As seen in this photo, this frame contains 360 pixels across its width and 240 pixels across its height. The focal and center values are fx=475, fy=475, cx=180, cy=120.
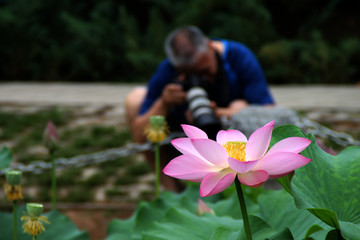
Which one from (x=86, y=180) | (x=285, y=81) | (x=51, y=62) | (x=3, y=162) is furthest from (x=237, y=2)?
(x=3, y=162)

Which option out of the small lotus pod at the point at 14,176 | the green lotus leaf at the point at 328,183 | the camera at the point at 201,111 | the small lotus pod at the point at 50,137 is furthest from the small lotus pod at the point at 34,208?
the camera at the point at 201,111

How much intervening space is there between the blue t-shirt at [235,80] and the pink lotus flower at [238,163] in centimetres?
176

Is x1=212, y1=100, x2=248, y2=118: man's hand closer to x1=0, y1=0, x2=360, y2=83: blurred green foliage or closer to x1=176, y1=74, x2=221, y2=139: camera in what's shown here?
x1=176, y1=74, x2=221, y2=139: camera

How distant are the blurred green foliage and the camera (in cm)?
521

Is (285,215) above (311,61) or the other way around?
the other way around

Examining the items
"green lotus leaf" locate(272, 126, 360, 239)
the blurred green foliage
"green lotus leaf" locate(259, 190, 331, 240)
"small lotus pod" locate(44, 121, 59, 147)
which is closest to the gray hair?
"small lotus pod" locate(44, 121, 59, 147)

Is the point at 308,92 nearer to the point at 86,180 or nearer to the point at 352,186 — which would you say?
the point at 86,180

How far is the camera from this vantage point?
148cm

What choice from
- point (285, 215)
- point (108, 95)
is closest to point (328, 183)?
point (285, 215)

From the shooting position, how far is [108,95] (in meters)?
5.80

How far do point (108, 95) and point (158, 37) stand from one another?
76.6 inches

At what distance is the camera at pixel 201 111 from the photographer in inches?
58.2

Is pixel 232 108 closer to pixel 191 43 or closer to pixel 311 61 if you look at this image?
pixel 191 43

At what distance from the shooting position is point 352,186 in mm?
502
